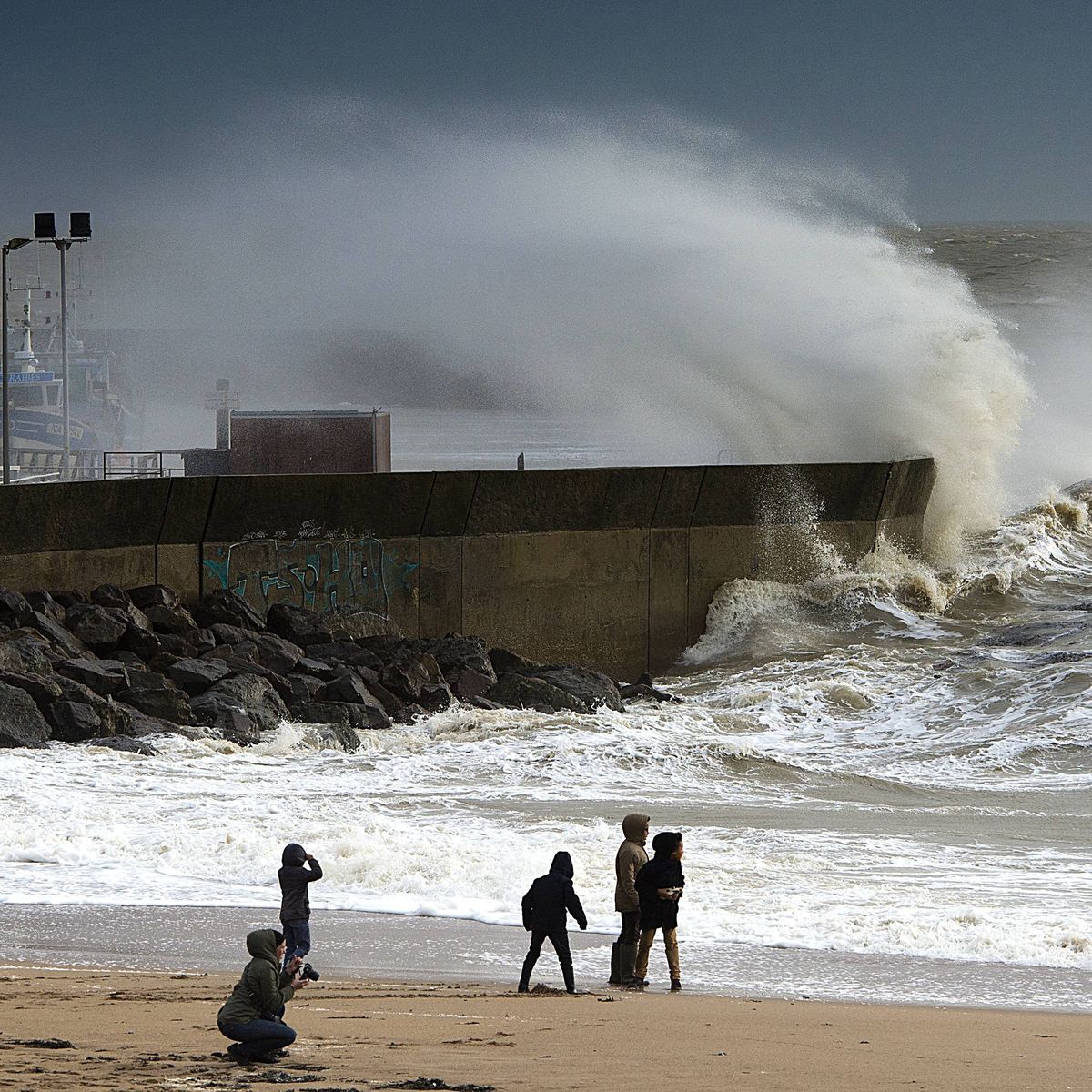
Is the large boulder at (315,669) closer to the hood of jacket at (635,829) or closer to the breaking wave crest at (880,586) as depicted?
the breaking wave crest at (880,586)

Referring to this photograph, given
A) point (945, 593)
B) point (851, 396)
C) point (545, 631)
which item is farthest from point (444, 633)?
point (851, 396)

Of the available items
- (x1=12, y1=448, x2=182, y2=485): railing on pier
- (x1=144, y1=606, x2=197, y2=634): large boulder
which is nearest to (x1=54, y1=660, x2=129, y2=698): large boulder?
(x1=144, y1=606, x2=197, y2=634): large boulder

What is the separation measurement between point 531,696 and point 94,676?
456cm

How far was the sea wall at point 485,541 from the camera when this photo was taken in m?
18.1

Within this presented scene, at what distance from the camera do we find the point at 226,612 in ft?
59.9

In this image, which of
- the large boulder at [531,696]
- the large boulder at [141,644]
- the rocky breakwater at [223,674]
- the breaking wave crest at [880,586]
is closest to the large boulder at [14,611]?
the rocky breakwater at [223,674]

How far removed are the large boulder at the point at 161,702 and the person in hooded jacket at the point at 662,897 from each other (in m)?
8.03

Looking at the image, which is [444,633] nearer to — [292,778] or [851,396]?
[292,778]

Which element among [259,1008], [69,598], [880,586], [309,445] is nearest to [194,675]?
[69,598]

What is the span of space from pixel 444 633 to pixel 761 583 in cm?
483

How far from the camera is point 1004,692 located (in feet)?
59.3

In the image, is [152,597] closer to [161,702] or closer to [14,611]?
[14,611]

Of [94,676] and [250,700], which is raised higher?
[94,676]

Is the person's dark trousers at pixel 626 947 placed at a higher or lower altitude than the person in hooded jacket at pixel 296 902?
lower
